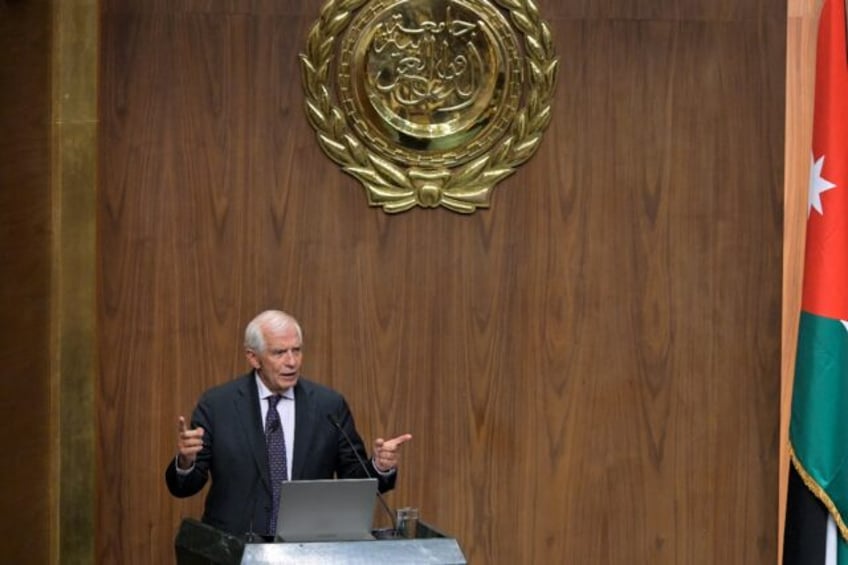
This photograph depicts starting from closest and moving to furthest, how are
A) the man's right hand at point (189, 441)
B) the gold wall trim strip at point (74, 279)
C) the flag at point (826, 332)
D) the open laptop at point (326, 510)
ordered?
the open laptop at point (326, 510) → the man's right hand at point (189, 441) → the flag at point (826, 332) → the gold wall trim strip at point (74, 279)

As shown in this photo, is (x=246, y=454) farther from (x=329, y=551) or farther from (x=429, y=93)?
(x=429, y=93)

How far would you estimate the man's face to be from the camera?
186 inches

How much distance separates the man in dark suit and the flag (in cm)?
137

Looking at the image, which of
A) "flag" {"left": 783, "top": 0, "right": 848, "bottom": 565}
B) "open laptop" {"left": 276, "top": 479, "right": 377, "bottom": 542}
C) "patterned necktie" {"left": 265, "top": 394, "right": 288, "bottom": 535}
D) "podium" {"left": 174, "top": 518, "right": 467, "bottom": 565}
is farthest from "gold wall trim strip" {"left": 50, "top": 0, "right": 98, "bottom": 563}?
"flag" {"left": 783, "top": 0, "right": 848, "bottom": 565}

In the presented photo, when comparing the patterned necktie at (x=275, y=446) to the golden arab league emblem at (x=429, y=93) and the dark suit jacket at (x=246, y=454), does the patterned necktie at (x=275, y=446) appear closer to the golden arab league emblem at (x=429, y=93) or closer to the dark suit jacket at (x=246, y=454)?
the dark suit jacket at (x=246, y=454)

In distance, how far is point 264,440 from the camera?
474 cm

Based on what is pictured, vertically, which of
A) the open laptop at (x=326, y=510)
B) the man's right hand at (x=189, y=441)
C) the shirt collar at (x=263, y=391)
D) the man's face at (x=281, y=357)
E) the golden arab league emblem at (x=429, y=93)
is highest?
the golden arab league emblem at (x=429, y=93)

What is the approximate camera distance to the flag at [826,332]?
5.03m

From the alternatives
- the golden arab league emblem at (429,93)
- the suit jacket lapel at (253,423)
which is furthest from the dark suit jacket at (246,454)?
the golden arab league emblem at (429,93)

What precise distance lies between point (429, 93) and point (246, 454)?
149 cm

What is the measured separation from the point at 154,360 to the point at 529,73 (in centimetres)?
162

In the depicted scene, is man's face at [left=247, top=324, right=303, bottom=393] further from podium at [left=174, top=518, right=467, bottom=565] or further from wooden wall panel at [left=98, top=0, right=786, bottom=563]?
wooden wall panel at [left=98, top=0, right=786, bottom=563]

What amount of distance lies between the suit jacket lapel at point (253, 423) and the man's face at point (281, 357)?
7cm

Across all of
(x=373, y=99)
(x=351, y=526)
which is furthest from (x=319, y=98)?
(x=351, y=526)
